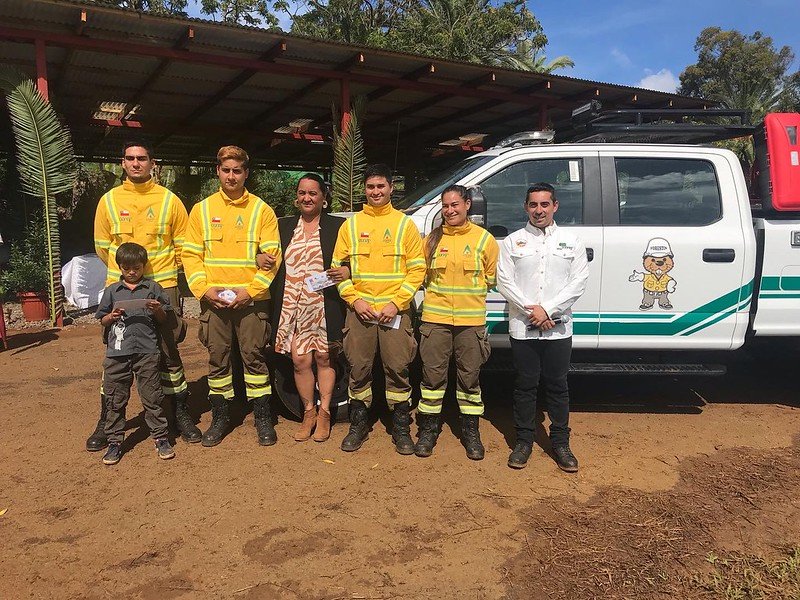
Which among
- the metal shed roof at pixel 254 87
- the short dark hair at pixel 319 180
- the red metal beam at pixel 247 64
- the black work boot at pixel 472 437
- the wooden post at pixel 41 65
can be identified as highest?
the metal shed roof at pixel 254 87

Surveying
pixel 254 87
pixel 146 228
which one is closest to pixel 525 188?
pixel 146 228

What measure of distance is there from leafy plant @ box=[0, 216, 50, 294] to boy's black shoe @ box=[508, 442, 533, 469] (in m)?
7.44

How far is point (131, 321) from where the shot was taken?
3547 millimetres

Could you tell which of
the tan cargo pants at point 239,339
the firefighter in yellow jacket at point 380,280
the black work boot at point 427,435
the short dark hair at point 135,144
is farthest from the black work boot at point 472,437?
the short dark hair at point 135,144

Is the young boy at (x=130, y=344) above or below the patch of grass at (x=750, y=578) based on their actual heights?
above

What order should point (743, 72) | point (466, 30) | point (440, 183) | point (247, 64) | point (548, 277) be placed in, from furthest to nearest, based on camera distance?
point (743, 72) → point (466, 30) → point (247, 64) → point (440, 183) → point (548, 277)

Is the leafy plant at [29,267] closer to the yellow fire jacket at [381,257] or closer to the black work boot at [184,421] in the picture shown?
the black work boot at [184,421]

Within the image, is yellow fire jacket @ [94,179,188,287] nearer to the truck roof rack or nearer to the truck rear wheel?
the truck rear wheel

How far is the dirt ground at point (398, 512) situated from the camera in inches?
97.0

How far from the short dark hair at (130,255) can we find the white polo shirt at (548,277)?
2.22 metres

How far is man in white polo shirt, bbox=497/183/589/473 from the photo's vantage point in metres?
3.44

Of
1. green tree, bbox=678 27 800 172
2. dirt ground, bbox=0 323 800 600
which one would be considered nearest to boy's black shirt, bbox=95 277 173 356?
dirt ground, bbox=0 323 800 600

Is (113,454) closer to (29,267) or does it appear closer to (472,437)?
(472,437)

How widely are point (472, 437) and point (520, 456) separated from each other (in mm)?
331
